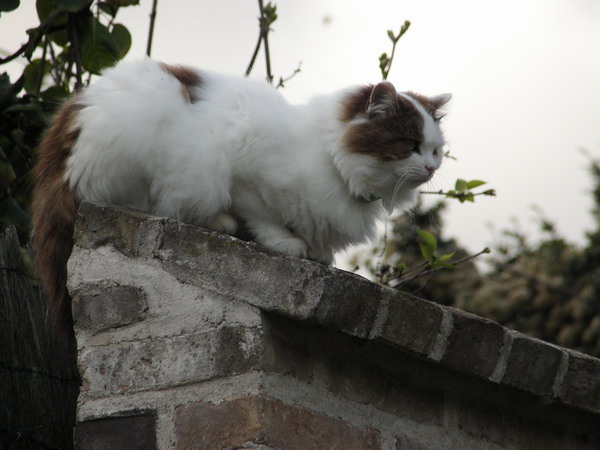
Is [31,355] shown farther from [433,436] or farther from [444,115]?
[444,115]

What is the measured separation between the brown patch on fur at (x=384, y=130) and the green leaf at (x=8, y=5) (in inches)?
44.1

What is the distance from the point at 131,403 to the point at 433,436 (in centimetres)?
79

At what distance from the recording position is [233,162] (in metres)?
2.64

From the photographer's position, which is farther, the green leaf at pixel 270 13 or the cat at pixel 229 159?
the green leaf at pixel 270 13

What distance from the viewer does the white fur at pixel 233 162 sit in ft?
8.21

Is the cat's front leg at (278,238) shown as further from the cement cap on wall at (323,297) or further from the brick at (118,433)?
the brick at (118,433)

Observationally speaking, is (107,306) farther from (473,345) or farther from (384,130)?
(384,130)

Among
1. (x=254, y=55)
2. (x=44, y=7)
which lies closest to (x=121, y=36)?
(x=44, y=7)

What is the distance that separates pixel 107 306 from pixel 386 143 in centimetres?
113

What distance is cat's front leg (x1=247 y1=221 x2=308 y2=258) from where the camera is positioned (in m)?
2.68

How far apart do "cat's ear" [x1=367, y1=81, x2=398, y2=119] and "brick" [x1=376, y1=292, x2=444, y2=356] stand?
895 millimetres

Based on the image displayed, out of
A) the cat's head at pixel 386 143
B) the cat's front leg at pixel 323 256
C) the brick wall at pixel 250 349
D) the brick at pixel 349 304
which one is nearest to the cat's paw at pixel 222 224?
the cat's front leg at pixel 323 256

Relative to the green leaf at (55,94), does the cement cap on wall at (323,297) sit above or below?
below

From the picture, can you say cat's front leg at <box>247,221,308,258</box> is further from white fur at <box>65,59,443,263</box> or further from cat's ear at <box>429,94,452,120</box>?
cat's ear at <box>429,94,452,120</box>
